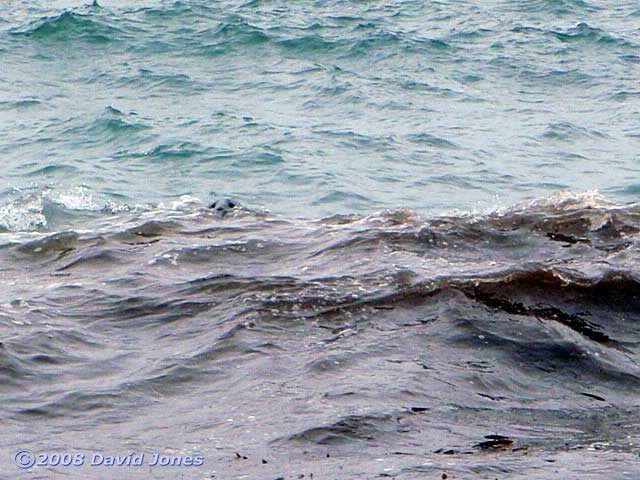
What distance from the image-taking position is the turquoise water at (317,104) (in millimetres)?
12500

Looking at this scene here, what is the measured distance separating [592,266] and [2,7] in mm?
20453

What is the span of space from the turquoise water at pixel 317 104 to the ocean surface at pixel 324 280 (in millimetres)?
75

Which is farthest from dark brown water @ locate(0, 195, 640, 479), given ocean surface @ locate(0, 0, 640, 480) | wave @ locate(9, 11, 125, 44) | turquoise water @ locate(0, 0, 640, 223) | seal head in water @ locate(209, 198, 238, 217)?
wave @ locate(9, 11, 125, 44)

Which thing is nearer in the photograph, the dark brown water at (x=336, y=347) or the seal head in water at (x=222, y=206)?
the dark brown water at (x=336, y=347)

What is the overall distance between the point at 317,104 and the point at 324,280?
386 inches

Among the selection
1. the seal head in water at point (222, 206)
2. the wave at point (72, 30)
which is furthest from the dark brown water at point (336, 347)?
the wave at point (72, 30)

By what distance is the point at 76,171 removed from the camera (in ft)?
42.9

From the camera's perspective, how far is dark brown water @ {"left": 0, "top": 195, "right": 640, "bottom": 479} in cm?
462

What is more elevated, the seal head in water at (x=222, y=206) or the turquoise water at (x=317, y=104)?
the seal head in water at (x=222, y=206)

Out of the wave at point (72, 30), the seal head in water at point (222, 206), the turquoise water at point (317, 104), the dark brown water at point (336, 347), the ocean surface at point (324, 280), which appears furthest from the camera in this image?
the wave at point (72, 30)

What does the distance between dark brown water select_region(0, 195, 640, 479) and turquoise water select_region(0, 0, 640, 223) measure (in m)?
3.27

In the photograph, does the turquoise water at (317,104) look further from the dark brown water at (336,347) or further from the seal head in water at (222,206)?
the dark brown water at (336,347)

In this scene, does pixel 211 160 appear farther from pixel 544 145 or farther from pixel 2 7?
pixel 2 7

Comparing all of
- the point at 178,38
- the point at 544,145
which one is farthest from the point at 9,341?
the point at 178,38
